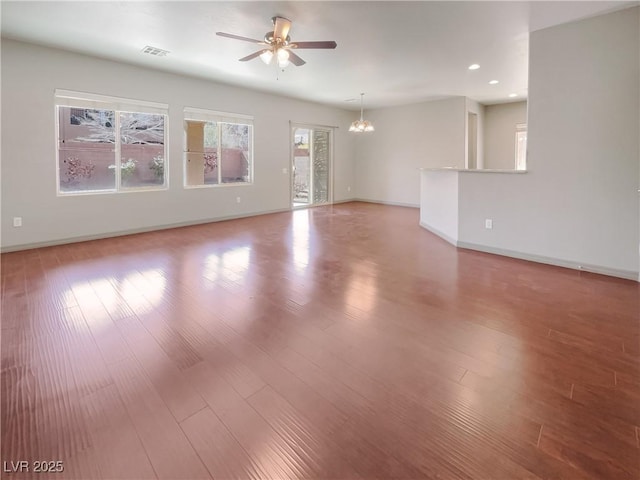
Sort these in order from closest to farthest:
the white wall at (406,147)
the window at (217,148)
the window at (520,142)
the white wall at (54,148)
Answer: the white wall at (54,148), the window at (217,148), the white wall at (406,147), the window at (520,142)

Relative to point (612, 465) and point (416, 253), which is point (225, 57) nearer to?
point (416, 253)

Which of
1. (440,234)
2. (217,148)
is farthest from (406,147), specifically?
(217,148)

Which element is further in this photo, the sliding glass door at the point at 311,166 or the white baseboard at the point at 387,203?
the white baseboard at the point at 387,203

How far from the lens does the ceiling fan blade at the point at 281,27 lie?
12.3ft

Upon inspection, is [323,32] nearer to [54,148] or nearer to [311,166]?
[54,148]

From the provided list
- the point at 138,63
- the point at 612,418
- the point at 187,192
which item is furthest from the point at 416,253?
the point at 138,63

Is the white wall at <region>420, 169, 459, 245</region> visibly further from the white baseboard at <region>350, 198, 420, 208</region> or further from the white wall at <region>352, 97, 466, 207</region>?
the white baseboard at <region>350, 198, 420, 208</region>

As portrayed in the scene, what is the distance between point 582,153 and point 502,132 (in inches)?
243

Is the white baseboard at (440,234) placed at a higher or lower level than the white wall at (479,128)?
lower

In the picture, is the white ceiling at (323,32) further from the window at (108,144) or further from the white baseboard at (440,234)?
the white baseboard at (440,234)

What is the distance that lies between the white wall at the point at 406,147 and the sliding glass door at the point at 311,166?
1274 millimetres

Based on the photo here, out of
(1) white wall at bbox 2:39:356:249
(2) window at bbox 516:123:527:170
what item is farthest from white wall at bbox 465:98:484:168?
(1) white wall at bbox 2:39:356:249

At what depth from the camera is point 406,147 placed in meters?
9.51

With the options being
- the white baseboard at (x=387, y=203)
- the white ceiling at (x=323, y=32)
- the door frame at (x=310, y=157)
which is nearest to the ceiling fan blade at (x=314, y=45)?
the white ceiling at (x=323, y=32)
